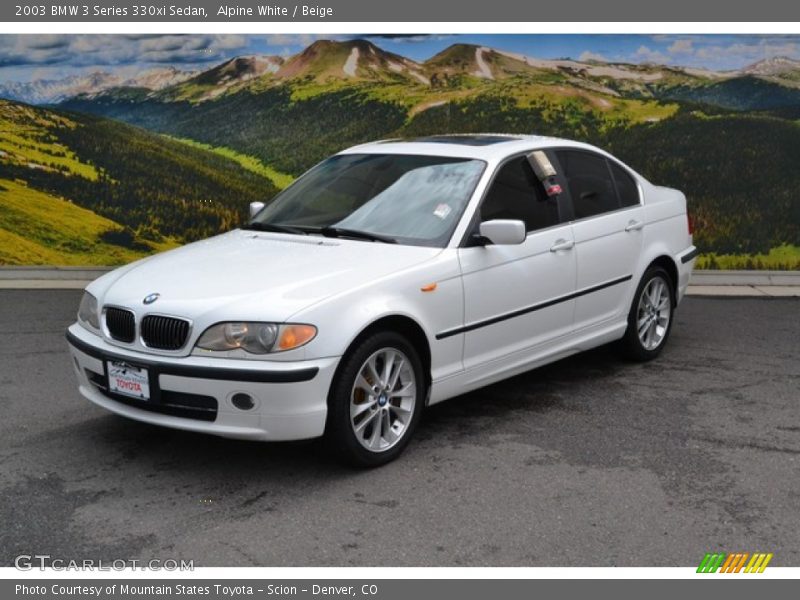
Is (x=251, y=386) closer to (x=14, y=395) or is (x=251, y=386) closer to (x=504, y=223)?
(x=504, y=223)

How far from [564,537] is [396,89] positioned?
27.2 ft

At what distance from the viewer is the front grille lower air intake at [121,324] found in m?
5.07

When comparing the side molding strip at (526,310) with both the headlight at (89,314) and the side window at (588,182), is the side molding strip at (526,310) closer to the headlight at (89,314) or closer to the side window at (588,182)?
the side window at (588,182)

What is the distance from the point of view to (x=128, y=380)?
198 inches

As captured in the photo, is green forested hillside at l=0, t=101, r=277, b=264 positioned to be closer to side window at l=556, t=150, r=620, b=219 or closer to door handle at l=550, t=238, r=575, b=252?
side window at l=556, t=150, r=620, b=219

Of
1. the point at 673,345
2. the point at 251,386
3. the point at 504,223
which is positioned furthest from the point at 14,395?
the point at 673,345

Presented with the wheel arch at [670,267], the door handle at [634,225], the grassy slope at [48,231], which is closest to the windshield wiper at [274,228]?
the door handle at [634,225]

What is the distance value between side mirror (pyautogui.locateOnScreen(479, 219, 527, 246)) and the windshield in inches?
8.5

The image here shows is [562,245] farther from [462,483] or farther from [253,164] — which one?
[253,164]

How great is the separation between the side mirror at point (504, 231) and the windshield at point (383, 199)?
0.22 m

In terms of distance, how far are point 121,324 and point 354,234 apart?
4.53ft

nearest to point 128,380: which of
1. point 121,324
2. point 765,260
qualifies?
point 121,324

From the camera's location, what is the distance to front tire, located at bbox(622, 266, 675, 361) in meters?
7.05

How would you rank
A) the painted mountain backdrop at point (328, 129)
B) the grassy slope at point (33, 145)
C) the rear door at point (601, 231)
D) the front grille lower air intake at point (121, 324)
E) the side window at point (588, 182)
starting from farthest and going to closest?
the grassy slope at point (33, 145) → the painted mountain backdrop at point (328, 129) → the side window at point (588, 182) → the rear door at point (601, 231) → the front grille lower air intake at point (121, 324)
